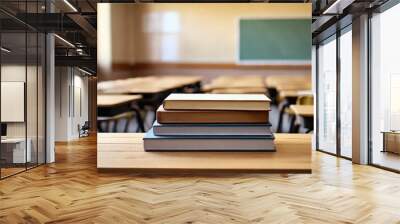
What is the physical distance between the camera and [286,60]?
4609mm

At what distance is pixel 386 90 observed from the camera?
20.3 ft

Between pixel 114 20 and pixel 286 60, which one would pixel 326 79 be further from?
pixel 114 20

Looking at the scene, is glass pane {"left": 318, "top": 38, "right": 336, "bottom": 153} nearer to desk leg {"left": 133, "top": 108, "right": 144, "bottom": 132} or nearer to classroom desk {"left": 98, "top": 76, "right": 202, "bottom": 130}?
classroom desk {"left": 98, "top": 76, "right": 202, "bottom": 130}

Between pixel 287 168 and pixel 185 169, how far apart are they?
3.63 ft

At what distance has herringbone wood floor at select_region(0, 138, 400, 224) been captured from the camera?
124 inches

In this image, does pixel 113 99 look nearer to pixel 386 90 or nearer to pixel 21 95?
pixel 21 95

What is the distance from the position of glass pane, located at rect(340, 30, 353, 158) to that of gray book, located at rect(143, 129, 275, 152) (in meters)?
4.24

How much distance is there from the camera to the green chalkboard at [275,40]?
4531 mm

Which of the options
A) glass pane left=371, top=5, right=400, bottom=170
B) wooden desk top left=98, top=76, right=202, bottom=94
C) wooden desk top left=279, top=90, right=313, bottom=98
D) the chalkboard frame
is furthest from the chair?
glass pane left=371, top=5, right=400, bottom=170

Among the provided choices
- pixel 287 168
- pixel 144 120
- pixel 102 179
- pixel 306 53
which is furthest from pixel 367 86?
pixel 102 179

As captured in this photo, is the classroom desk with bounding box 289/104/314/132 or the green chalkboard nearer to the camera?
the green chalkboard

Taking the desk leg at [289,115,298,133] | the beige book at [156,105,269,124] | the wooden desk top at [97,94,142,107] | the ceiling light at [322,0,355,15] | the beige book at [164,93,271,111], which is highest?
the ceiling light at [322,0,355,15]

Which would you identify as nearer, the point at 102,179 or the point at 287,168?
the point at 287,168

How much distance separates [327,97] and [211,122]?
6092 millimetres
